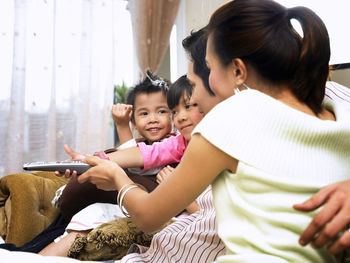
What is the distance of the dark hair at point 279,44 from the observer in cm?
80

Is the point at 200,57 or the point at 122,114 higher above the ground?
the point at 200,57

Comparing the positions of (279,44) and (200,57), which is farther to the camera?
(200,57)

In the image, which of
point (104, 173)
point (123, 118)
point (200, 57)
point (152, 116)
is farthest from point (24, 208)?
point (200, 57)

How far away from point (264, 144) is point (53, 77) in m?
2.29

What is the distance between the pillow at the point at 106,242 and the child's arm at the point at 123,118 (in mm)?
678

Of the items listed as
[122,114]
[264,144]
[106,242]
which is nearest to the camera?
[264,144]

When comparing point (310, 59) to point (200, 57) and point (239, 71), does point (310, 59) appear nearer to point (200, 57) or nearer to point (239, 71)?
point (239, 71)

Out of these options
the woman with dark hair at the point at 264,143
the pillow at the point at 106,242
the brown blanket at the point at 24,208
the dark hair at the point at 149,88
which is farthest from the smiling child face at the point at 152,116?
the woman with dark hair at the point at 264,143

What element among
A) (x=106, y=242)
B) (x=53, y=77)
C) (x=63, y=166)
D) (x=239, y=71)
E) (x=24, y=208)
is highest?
(x=239, y=71)

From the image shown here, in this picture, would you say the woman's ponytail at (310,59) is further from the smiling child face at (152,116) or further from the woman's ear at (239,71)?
the smiling child face at (152,116)

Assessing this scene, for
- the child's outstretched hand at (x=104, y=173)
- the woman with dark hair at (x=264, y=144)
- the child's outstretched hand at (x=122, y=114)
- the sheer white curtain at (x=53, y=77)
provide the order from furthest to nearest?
1. the sheer white curtain at (x=53, y=77)
2. the child's outstretched hand at (x=122, y=114)
3. the child's outstretched hand at (x=104, y=173)
4. the woman with dark hair at (x=264, y=144)

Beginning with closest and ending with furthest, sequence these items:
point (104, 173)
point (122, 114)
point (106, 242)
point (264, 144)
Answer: point (264, 144) → point (104, 173) → point (106, 242) → point (122, 114)

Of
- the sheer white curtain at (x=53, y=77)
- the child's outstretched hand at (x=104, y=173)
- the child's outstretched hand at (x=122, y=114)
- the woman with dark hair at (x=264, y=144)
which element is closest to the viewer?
the woman with dark hair at (x=264, y=144)

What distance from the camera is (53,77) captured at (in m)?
2.72
